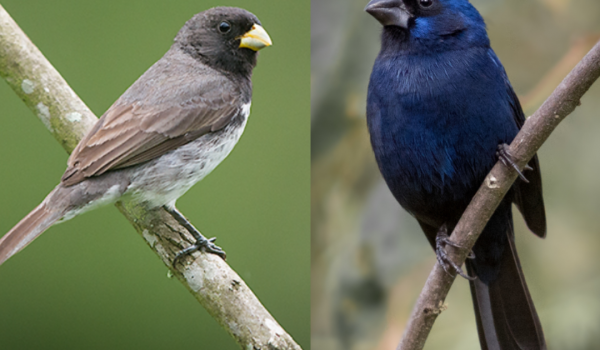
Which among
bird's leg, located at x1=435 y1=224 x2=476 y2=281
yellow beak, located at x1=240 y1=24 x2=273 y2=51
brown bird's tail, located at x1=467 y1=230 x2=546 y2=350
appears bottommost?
brown bird's tail, located at x1=467 y1=230 x2=546 y2=350

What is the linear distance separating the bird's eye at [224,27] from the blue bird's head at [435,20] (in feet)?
1.53

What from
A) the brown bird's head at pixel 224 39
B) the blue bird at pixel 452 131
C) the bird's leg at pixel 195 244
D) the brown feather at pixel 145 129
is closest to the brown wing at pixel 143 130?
the brown feather at pixel 145 129

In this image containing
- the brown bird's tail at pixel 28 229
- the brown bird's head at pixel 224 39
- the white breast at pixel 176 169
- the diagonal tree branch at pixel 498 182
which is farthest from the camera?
the brown bird's head at pixel 224 39

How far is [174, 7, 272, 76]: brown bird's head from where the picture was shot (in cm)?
185

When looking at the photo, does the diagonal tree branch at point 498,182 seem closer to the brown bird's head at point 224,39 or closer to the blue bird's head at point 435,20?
the blue bird's head at point 435,20

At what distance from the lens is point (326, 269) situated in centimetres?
232

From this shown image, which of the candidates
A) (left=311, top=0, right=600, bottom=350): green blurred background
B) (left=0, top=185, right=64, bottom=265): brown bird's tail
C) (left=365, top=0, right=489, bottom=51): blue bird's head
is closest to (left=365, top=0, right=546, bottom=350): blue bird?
(left=365, top=0, right=489, bottom=51): blue bird's head

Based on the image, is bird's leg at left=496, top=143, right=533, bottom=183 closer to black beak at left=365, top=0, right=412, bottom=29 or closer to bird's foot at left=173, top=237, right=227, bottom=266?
black beak at left=365, top=0, right=412, bottom=29

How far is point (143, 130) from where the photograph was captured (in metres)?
1.72

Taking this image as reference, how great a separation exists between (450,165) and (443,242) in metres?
0.19

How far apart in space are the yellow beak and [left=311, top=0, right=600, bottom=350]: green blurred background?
1.71ft

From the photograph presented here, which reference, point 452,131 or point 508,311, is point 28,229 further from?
point 508,311

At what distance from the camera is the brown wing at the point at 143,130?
1.65 metres

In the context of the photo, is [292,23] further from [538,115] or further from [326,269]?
[538,115]
